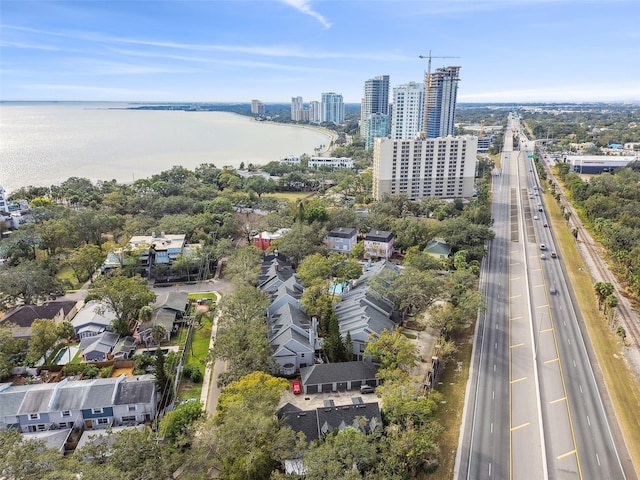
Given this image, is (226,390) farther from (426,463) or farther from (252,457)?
(426,463)

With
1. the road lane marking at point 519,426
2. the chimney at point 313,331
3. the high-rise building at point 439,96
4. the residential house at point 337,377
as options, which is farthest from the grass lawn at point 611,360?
the high-rise building at point 439,96

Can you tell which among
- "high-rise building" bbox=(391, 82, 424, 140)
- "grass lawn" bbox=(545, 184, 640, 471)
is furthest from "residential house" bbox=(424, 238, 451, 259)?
"high-rise building" bbox=(391, 82, 424, 140)

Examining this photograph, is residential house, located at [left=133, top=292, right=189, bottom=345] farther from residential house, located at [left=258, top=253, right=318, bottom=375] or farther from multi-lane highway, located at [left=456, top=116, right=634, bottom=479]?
multi-lane highway, located at [left=456, top=116, right=634, bottom=479]

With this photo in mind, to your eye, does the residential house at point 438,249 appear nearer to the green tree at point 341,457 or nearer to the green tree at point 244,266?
the green tree at point 244,266

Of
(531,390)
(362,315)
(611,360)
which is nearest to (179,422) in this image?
(362,315)

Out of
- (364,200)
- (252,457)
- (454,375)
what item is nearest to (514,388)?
(454,375)

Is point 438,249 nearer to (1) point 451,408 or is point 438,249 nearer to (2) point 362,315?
(2) point 362,315
